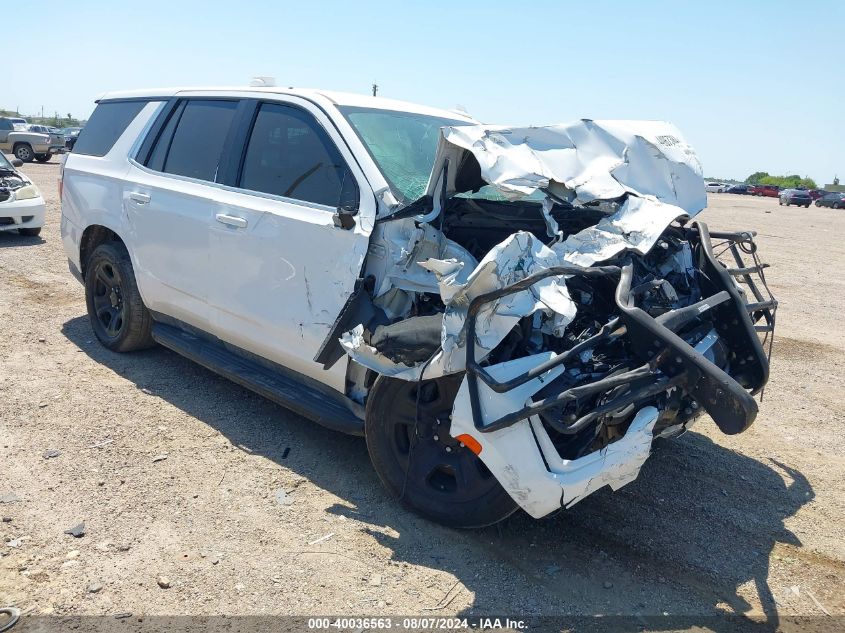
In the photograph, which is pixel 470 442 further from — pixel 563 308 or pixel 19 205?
pixel 19 205

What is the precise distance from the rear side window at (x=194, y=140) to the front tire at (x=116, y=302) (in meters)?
0.80

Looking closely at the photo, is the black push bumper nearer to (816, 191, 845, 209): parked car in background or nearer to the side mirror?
the side mirror

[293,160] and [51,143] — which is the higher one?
[293,160]

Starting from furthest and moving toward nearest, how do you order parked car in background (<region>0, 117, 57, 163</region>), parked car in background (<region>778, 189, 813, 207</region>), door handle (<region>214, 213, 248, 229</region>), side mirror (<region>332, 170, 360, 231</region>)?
1. parked car in background (<region>778, 189, 813, 207</region>)
2. parked car in background (<region>0, 117, 57, 163</region>)
3. door handle (<region>214, 213, 248, 229</region>)
4. side mirror (<region>332, 170, 360, 231</region>)

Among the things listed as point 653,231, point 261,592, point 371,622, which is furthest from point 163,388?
Result: point 653,231

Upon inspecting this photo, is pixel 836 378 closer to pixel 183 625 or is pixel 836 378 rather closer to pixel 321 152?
pixel 321 152

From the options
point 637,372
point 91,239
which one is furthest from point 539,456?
point 91,239

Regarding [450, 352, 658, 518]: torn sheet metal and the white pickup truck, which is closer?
[450, 352, 658, 518]: torn sheet metal

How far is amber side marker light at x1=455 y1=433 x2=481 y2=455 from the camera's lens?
312 cm

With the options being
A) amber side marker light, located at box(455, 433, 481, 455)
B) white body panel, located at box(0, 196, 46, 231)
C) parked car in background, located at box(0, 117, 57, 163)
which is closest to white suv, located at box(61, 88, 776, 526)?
amber side marker light, located at box(455, 433, 481, 455)

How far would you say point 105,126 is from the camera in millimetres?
5848

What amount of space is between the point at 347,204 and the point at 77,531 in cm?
206

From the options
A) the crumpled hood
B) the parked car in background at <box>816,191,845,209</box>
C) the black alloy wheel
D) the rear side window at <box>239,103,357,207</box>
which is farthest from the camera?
the parked car in background at <box>816,191,845,209</box>

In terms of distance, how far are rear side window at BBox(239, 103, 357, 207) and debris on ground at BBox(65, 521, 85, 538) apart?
2013mm
